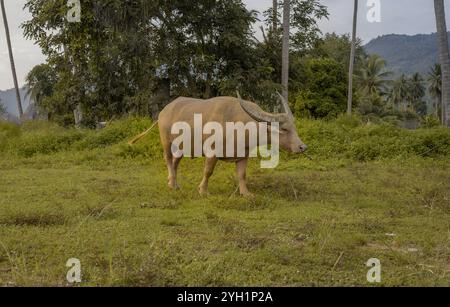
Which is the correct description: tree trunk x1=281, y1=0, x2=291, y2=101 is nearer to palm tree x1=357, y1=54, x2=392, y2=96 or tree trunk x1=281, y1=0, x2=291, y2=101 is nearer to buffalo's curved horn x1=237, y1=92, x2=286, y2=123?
buffalo's curved horn x1=237, y1=92, x2=286, y2=123

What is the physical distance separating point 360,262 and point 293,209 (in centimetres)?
254

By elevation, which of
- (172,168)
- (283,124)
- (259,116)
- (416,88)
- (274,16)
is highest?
(274,16)

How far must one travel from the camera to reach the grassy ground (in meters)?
4.66

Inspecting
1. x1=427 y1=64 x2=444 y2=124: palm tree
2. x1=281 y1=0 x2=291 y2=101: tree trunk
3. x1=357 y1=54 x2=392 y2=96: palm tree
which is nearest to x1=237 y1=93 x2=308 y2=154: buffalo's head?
x1=281 y1=0 x2=291 y2=101: tree trunk

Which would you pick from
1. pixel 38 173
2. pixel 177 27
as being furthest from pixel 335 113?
pixel 38 173

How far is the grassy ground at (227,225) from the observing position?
184 inches

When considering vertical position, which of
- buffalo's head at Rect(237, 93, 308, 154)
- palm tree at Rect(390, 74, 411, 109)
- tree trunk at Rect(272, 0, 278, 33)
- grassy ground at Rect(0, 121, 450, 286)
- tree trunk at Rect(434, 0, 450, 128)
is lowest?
palm tree at Rect(390, 74, 411, 109)

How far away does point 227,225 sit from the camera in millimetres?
6422

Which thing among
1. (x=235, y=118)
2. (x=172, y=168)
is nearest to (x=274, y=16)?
(x=172, y=168)

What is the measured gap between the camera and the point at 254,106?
8.59 metres

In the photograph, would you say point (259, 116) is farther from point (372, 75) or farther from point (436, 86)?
point (436, 86)

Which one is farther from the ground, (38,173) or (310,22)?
(310,22)

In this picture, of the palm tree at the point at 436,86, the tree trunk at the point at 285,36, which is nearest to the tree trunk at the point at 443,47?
the tree trunk at the point at 285,36
